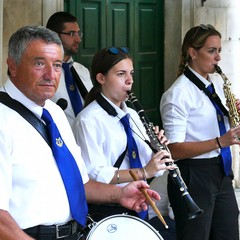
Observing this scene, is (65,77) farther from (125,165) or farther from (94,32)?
(94,32)

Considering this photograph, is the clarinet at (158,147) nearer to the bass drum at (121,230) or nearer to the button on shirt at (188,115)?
the button on shirt at (188,115)

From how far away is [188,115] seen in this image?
509 centimetres

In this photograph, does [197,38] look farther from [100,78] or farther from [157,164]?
[157,164]

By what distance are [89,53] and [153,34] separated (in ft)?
3.15

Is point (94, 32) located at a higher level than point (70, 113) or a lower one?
higher

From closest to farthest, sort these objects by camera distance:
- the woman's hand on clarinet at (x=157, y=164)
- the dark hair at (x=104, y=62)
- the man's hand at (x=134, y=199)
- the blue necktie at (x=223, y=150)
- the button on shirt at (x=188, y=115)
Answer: the man's hand at (x=134, y=199), the woman's hand on clarinet at (x=157, y=164), the dark hair at (x=104, y=62), the button on shirt at (x=188, y=115), the blue necktie at (x=223, y=150)

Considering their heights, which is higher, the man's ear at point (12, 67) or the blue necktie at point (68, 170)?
the man's ear at point (12, 67)

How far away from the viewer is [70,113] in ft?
19.3

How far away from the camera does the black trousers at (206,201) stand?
16.7 feet

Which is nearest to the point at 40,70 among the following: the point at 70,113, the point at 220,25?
the point at 70,113

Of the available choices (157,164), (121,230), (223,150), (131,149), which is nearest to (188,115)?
(223,150)

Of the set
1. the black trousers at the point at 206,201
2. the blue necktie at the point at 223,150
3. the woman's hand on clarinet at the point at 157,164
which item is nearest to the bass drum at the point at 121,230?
the woman's hand on clarinet at the point at 157,164

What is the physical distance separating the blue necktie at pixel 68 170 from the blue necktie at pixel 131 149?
0.83 meters

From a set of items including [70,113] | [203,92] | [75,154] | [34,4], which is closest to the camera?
[75,154]
